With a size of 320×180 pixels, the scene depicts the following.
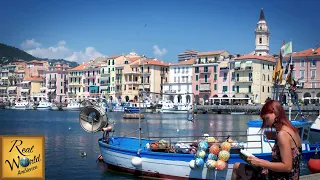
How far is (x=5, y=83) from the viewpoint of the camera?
144 meters

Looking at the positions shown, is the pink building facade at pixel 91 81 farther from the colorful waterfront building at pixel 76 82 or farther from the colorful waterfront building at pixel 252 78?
the colorful waterfront building at pixel 252 78

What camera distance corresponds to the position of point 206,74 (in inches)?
3725

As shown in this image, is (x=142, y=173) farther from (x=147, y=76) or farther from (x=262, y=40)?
(x=262, y=40)

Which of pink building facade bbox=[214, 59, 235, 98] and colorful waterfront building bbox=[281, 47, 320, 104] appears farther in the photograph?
pink building facade bbox=[214, 59, 235, 98]

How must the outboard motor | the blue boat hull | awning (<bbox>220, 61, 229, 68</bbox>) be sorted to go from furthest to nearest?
awning (<bbox>220, 61, 229, 68</bbox>), the outboard motor, the blue boat hull

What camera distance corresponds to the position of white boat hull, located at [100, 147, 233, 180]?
48.8 ft

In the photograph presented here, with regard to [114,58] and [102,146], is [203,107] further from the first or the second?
[102,146]

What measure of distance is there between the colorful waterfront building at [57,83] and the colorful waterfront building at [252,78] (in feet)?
188

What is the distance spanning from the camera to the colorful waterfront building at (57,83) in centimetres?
12662

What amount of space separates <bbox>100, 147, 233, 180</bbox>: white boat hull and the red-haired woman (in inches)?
394

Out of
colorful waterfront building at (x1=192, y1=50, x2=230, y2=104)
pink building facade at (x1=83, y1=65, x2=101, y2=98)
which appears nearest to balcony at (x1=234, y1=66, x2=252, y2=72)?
colorful waterfront building at (x1=192, y1=50, x2=230, y2=104)

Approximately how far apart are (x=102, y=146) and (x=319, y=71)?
231 ft

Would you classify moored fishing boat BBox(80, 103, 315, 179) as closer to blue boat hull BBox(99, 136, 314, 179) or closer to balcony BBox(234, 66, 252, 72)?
blue boat hull BBox(99, 136, 314, 179)

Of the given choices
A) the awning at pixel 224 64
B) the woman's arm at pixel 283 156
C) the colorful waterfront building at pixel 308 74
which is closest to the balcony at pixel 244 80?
the awning at pixel 224 64
